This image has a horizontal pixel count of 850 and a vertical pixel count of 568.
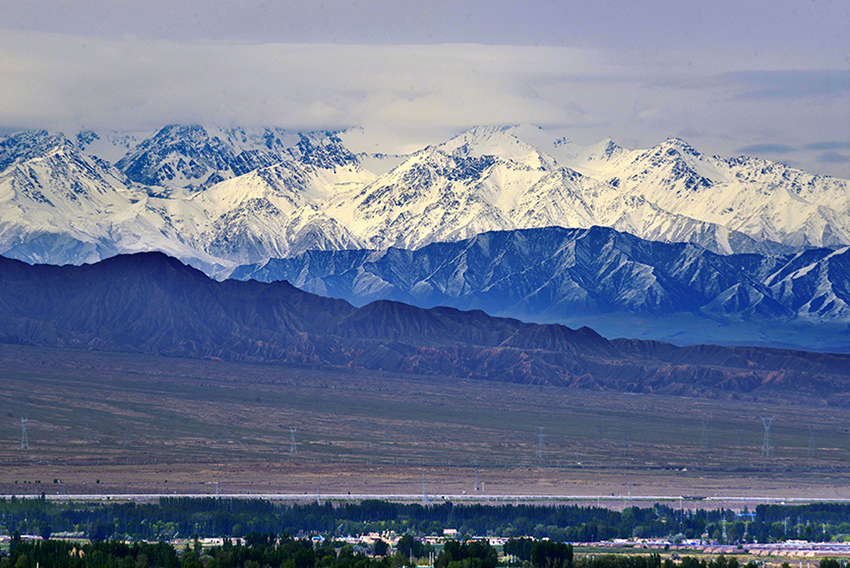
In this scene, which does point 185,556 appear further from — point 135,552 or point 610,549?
point 610,549

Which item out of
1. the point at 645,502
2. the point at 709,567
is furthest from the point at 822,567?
the point at 645,502

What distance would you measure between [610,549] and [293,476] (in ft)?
234

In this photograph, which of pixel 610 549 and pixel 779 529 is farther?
pixel 779 529

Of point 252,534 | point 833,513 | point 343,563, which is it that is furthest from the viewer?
point 833,513

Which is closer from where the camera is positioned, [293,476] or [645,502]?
[645,502]

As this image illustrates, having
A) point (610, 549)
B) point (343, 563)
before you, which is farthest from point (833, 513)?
point (343, 563)

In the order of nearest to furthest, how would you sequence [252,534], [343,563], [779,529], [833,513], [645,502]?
[343,563] < [252,534] < [779,529] < [833,513] < [645,502]

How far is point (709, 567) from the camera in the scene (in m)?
118

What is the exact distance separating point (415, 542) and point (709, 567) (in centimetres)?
2796

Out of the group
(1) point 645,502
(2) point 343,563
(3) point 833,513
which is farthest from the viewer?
(1) point 645,502

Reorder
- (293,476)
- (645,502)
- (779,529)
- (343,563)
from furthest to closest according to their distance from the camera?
1. (293,476)
2. (645,502)
3. (779,529)
4. (343,563)

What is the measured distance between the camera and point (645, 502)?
175m

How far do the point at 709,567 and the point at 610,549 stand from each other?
798 inches

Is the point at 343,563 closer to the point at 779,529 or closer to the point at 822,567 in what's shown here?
the point at 822,567
